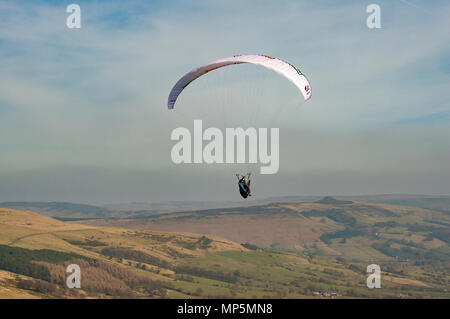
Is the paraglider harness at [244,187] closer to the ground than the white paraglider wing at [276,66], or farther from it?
closer to the ground

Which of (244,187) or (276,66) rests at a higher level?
(276,66)

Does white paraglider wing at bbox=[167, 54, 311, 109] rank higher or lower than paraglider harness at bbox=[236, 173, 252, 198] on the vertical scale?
higher

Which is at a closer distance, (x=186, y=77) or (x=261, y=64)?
(x=261, y=64)
